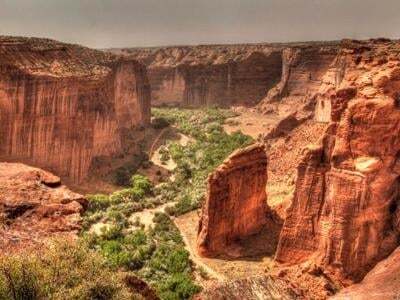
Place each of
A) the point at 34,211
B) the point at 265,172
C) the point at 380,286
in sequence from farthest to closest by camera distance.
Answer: the point at 265,172
the point at 34,211
the point at 380,286

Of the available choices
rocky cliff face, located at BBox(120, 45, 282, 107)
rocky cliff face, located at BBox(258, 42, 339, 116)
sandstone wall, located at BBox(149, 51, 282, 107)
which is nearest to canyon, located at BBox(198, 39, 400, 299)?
rocky cliff face, located at BBox(258, 42, 339, 116)

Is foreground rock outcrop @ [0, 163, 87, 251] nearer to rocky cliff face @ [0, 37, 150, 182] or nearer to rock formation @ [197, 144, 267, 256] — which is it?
rock formation @ [197, 144, 267, 256]

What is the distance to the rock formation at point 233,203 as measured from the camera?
28.8 m

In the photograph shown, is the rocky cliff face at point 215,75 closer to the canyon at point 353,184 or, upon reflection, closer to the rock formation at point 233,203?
the rock formation at point 233,203

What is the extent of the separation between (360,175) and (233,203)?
9.22 meters

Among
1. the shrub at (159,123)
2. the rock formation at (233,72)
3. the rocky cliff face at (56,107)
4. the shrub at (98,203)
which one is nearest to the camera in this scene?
the rocky cliff face at (56,107)

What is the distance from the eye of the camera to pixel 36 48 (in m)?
42.7

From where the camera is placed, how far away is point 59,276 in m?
15.0

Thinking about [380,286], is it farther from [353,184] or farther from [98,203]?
[98,203]

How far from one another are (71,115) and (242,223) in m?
18.6

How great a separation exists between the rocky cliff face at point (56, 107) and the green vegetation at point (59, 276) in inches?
955

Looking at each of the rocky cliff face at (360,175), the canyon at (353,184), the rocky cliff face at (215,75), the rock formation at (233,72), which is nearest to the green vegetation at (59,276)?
the canyon at (353,184)

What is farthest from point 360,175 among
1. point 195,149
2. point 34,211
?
point 195,149

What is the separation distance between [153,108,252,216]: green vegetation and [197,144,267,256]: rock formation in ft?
24.1
